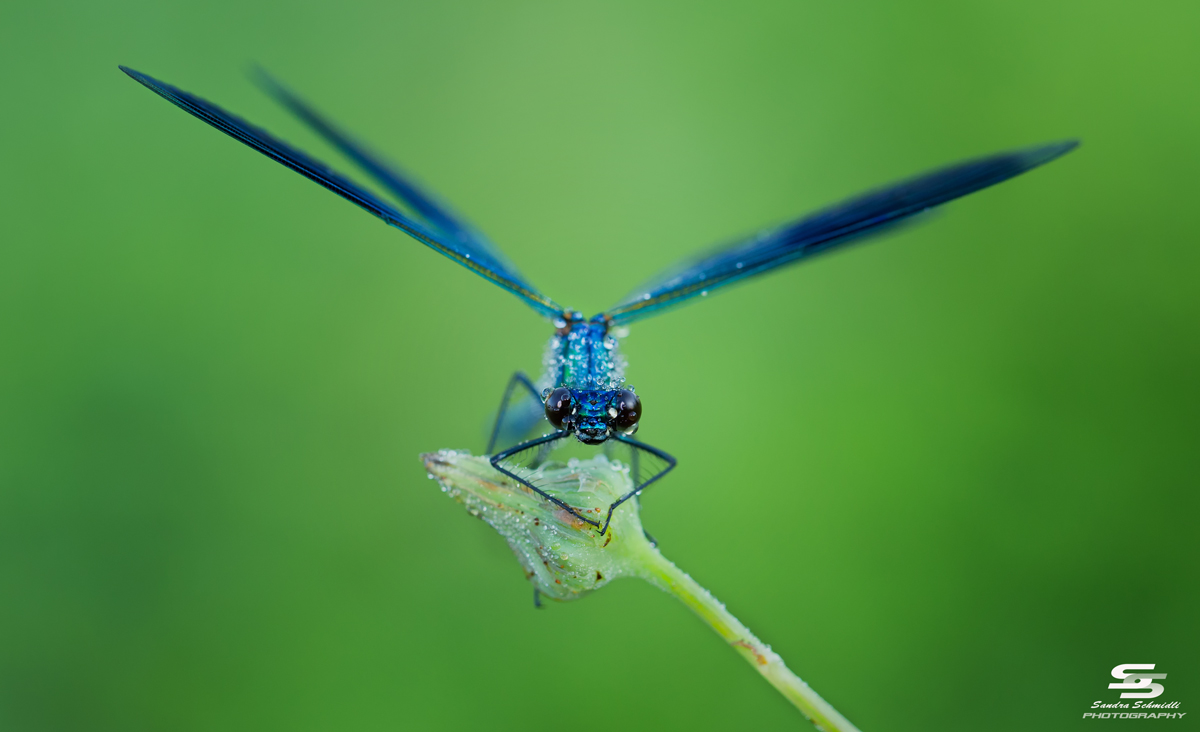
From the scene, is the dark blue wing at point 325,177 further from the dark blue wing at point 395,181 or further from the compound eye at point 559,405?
the dark blue wing at point 395,181

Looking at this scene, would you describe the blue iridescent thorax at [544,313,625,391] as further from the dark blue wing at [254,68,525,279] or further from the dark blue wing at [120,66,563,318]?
the dark blue wing at [254,68,525,279]

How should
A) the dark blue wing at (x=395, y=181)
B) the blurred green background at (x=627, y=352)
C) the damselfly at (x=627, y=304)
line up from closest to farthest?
the damselfly at (x=627, y=304) → the dark blue wing at (x=395, y=181) → the blurred green background at (x=627, y=352)

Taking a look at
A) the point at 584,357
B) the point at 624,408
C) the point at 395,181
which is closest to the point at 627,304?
the point at 584,357


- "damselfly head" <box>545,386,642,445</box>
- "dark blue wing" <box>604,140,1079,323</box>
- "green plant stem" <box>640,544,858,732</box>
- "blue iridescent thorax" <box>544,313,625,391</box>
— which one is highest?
"dark blue wing" <box>604,140,1079,323</box>

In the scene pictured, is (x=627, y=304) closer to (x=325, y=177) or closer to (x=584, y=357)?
(x=584, y=357)

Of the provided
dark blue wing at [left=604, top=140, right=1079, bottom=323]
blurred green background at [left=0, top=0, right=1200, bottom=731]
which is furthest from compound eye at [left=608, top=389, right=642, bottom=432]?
blurred green background at [left=0, top=0, right=1200, bottom=731]

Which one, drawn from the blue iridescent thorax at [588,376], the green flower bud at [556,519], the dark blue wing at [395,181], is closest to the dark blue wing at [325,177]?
the blue iridescent thorax at [588,376]

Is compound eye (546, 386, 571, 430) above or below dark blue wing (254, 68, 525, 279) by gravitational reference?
below

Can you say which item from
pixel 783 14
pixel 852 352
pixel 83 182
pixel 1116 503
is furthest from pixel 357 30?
pixel 1116 503
